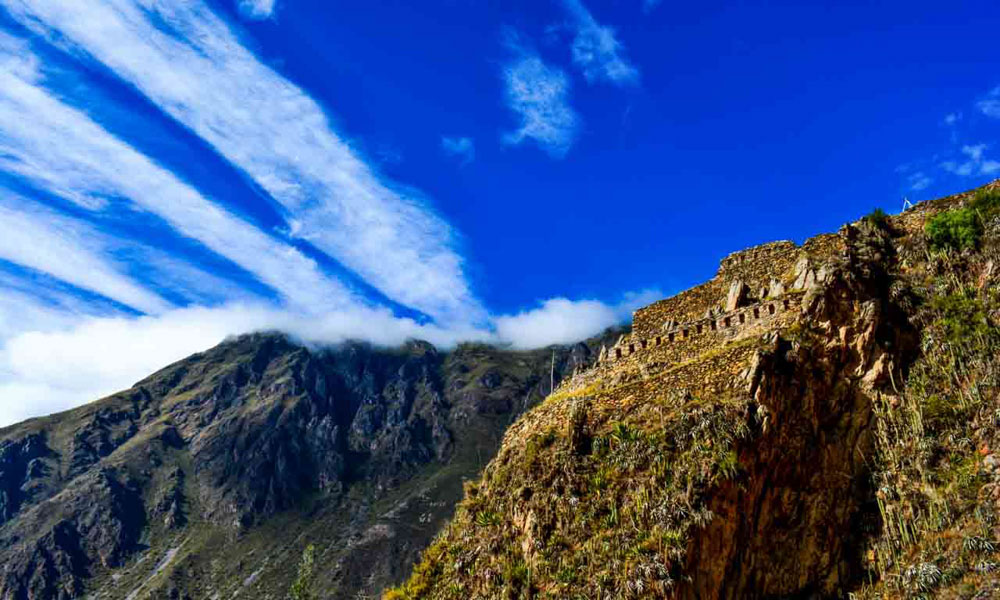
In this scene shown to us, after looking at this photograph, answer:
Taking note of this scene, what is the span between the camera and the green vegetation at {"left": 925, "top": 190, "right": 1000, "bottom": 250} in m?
33.3

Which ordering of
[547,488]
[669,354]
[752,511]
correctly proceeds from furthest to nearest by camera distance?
[669,354], [547,488], [752,511]

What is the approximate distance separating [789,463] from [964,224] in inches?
628

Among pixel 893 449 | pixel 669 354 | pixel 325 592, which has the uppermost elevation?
pixel 669 354

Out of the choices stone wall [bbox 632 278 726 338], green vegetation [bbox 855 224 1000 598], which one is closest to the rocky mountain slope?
green vegetation [bbox 855 224 1000 598]

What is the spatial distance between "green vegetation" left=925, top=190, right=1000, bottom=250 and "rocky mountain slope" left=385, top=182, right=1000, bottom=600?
92 millimetres

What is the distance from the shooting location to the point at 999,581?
865 inches

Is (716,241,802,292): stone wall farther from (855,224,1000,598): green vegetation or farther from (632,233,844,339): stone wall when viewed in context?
(855,224,1000,598): green vegetation

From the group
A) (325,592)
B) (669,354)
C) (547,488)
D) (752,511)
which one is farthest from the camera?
(325,592)

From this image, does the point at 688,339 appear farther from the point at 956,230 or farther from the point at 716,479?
the point at 956,230

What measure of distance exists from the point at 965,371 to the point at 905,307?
4.24 meters

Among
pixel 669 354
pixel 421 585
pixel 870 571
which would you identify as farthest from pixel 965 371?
pixel 421 585

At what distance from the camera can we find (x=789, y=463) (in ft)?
91.8

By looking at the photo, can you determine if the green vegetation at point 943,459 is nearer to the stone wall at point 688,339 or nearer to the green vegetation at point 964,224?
the green vegetation at point 964,224

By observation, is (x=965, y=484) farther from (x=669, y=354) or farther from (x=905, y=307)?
(x=669, y=354)
